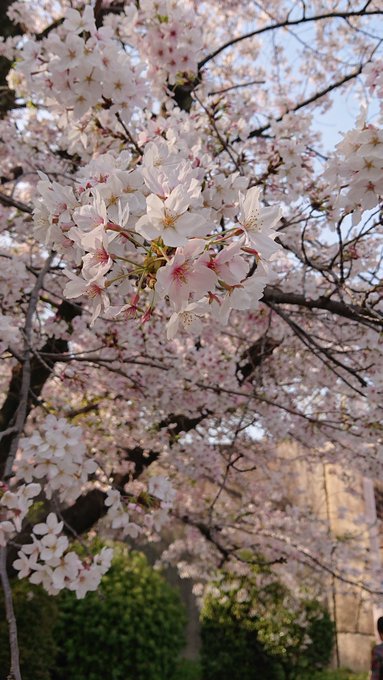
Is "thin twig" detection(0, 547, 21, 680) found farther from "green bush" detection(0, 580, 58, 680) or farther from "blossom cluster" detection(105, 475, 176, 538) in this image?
"green bush" detection(0, 580, 58, 680)

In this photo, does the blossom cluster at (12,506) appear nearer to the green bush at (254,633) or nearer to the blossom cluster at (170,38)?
the blossom cluster at (170,38)

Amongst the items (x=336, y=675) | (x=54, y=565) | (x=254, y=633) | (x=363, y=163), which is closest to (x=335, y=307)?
(x=363, y=163)

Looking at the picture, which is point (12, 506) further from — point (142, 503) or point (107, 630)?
point (107, 630)

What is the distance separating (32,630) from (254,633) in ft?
10.7

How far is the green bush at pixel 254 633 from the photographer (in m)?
7.20

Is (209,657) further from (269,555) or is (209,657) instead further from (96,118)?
(96,118)

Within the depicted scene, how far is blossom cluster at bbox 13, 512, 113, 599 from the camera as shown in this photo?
6.81ft

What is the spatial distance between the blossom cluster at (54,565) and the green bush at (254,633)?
5.45m

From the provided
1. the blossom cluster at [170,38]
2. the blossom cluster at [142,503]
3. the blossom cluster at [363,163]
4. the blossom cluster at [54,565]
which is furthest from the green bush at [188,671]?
the blossom cluster at [363,163]

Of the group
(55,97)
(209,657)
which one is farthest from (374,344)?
(209,657)

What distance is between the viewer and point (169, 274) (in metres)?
1.02

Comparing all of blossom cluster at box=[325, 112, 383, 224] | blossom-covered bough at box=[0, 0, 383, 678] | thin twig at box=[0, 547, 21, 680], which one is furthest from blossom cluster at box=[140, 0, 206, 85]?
thin twig at box=[0, 547, 21, 680]

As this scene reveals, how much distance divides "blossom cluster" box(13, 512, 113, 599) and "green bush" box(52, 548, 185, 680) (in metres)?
4.06

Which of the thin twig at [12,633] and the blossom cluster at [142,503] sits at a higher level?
the blossom cluster at [142,503]
